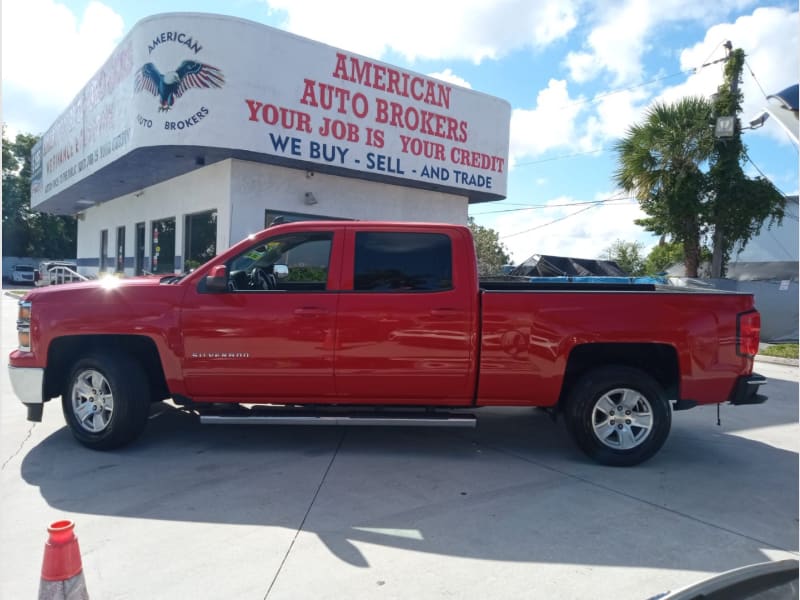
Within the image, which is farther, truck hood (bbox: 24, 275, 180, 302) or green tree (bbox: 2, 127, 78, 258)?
green tree (bbox: 2, 127, 78, 258)

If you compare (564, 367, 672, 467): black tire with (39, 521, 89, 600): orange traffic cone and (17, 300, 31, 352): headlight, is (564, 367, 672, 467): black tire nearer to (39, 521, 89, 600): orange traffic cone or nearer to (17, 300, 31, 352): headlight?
(39, 521, 89, 600): orange traffic cone

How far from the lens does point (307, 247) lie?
5.09 meters

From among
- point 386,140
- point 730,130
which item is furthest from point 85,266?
point 730,130

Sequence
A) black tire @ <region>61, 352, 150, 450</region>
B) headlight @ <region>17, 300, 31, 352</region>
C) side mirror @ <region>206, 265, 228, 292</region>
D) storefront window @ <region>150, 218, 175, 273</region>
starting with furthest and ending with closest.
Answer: storefront window @ <region>150, 218, 175, 273</region> → headlight @ <region>17, 300, 31, 352</region> → black tire @ <region>61, 352, 150, 450</region> → side mirror @ <region>206, 265, 228, 292</region>

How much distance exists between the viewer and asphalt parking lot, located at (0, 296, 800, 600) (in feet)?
10.1

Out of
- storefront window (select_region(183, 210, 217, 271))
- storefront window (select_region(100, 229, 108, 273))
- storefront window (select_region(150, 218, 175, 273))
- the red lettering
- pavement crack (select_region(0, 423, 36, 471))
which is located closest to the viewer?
pavement crack (select_region(0, 423, 36, 471))

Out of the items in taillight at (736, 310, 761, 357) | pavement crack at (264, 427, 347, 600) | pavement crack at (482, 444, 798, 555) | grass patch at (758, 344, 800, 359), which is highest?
taillight at (736, 310, 761, 357)

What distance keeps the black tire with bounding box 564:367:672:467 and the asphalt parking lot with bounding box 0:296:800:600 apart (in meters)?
0.17

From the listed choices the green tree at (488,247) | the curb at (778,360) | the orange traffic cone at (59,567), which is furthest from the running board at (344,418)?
the green tree at (488,247)

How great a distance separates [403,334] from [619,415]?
6.52 ft

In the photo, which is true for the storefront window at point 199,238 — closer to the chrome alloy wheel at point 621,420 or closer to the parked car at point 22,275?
the chrome alloy wheel at point 621,420

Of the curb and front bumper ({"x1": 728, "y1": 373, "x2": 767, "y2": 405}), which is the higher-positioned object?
front bumper ({"x1": 728, "y1": 373, "x2": 767, "y2": 405})

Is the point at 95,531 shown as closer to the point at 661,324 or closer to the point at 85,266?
the point at 661,324

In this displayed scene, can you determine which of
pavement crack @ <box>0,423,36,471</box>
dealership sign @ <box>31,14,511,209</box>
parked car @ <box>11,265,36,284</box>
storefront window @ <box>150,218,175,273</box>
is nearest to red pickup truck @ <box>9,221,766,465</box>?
pavement crack @ <box>0,423,36,471</box>
